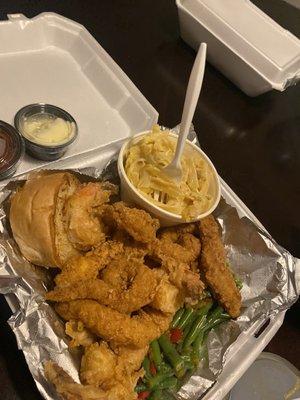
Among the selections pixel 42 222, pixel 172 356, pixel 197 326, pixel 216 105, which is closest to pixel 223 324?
pixel 197 326

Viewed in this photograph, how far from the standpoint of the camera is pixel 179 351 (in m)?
1.48

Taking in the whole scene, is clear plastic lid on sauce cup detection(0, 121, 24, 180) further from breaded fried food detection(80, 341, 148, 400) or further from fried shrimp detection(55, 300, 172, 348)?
breaded fried food detection(80, 341, 148, 400)

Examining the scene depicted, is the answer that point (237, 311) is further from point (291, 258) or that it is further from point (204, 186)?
point (204, 186)

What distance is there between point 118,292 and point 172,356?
0.27 metres

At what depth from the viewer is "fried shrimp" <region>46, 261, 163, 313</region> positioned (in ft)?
4.52

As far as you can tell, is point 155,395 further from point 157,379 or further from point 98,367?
point 98,367

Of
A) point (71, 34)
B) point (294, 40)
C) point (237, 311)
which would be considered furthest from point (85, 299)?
point (294, 40)

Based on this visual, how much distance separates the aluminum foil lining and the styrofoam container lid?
19 centimetres

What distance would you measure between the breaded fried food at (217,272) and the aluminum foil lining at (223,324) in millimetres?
88

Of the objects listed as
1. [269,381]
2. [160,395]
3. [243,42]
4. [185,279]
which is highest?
[243,42]

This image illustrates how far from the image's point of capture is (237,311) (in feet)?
5.15

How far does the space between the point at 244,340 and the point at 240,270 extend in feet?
0.86

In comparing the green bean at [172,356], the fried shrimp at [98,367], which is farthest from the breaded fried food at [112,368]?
the green bean at [172,356]

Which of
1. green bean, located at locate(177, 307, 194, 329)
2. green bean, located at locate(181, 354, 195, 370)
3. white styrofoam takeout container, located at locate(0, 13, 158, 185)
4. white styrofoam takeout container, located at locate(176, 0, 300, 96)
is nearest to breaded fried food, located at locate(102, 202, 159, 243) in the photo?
green bean, located at locate(177, 307, 194, 329)
